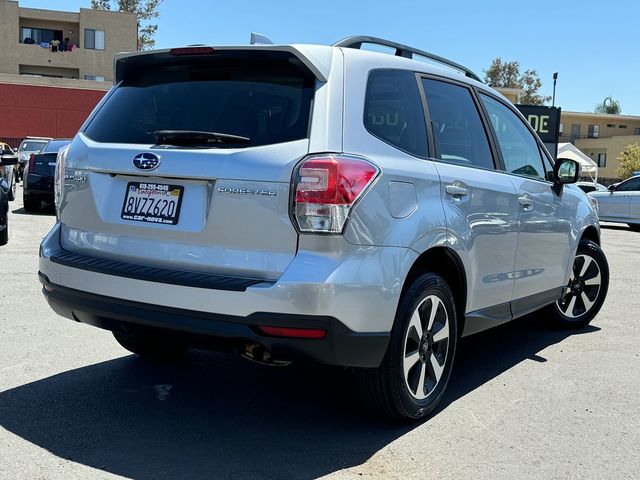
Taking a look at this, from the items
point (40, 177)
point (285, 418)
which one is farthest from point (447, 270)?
point (40, 177)

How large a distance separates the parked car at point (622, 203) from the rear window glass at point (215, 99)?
708 inches

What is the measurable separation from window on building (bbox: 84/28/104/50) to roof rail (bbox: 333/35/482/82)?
49.6 metres

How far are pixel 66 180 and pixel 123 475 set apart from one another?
1617mm

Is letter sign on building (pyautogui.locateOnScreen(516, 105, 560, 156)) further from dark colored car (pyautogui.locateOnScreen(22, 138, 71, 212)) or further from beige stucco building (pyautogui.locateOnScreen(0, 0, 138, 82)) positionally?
beige stucco building (pyautogui.locateOnScreen(0, 0, 138, 82))

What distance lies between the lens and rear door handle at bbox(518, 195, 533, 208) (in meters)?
4.79

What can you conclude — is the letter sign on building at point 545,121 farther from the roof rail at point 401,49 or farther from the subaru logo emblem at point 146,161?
the subaru logo emblem at point 146,161

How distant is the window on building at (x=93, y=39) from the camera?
49.8 metres

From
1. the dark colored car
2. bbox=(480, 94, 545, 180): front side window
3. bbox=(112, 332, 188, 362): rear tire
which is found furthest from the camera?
the dark colored car

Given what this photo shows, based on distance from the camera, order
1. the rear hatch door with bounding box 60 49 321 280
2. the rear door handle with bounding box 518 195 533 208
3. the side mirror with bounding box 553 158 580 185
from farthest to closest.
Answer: the side mirror with bounding box 553 158 580 185 → the rear door handle with bounding box 518 195 533 208 → the rear hatch door with bounding box 60 49 321 280

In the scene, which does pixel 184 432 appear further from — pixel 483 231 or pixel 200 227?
pixel 483 231

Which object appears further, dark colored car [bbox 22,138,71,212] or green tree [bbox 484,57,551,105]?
green tree [bbox 484,57,551,105]

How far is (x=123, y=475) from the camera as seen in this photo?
3133 mm

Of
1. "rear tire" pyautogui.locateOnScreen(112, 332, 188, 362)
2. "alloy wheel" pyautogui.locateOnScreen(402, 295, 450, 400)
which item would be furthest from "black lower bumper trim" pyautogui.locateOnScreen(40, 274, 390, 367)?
"rear tire" pyautogui.locateOnScreen(112, 332, 188, 362)

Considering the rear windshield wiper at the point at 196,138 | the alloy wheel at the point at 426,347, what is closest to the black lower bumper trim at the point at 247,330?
the alloy wheel at the point at 426,347
